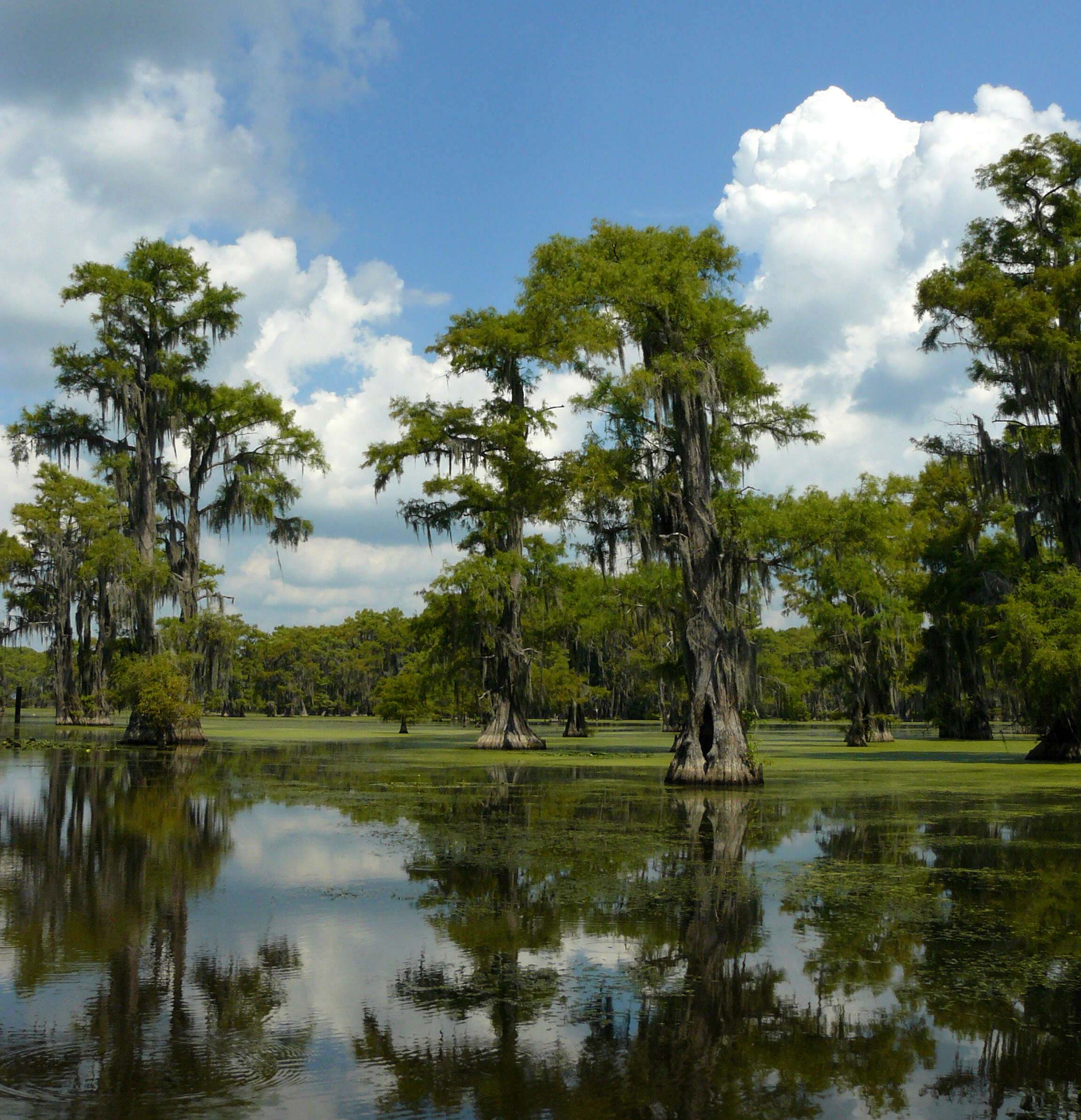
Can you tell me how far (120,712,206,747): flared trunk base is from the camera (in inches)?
1171

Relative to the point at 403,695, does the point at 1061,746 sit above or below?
below

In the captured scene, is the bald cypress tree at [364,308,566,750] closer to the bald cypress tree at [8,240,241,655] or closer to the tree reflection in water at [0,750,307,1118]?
the bald cypress tree at [8,240,241,655]

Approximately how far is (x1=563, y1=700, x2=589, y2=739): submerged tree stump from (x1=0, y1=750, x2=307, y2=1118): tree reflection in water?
36463mm

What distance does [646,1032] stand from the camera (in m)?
4.68

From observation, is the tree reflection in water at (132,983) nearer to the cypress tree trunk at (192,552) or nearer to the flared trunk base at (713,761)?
the flared trunk base at (713,761)

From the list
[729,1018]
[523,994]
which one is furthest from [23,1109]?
[729,1018]

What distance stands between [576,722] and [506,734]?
1702 centimetres

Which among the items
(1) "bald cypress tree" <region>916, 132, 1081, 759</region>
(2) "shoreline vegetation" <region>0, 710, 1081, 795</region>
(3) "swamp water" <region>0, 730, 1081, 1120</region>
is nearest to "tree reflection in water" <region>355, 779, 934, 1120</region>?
(3) "swamp water" <region>0, 730, 1081, 1120</region>

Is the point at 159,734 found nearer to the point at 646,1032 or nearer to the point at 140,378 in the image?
the point at 140,378

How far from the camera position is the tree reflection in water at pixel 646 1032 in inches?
155

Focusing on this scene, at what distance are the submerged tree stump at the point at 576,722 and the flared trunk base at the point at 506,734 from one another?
1479cm

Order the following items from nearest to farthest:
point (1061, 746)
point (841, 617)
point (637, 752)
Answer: point (1061, 746)
point (637, 752)
point (841, 617)

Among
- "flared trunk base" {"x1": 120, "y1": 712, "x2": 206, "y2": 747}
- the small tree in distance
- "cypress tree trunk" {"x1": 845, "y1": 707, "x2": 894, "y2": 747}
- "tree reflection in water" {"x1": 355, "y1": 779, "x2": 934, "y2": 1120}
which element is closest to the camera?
"tree reflection in water" {"x1": 355, "y1": 779, "x2": 934, "y2": 1120}

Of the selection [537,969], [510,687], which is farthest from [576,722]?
[537,969]
